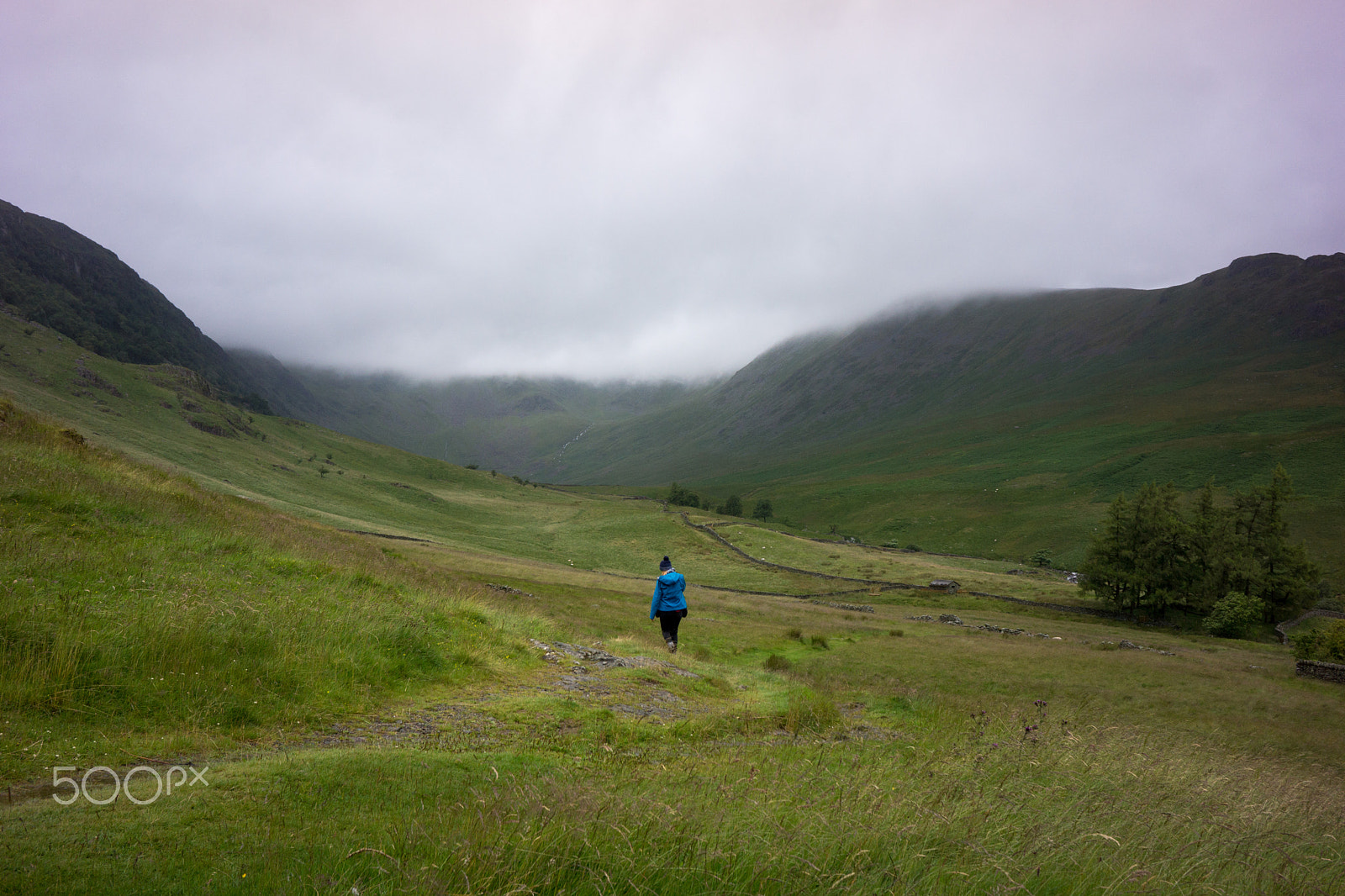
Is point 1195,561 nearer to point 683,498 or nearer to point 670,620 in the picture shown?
point 670,620

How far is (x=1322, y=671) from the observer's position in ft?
91.2

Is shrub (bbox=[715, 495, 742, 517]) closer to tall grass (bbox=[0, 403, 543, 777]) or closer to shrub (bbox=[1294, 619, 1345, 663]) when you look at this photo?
shrub (bbox=[1294, 619, 1345, 663])

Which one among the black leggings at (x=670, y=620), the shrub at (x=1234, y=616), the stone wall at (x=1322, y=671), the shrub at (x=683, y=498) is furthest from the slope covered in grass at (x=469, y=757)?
the shrub at (x=683, y=498)

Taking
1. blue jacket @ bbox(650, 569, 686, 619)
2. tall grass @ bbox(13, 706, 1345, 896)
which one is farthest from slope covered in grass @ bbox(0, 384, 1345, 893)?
blue jacket @ bbox(650, 569, 686, 619)

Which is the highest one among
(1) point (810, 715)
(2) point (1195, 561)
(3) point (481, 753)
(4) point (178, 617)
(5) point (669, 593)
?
(4) point (178, 617)

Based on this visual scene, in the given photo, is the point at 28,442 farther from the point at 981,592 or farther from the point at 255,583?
the point at 981,592

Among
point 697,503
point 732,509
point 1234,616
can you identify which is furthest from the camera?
point 697,503

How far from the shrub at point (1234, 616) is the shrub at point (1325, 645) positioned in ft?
63.1

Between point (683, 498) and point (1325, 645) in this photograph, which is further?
point (683, 498)

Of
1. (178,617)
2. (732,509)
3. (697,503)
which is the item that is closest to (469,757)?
(178,617)

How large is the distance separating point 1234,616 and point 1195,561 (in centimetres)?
944

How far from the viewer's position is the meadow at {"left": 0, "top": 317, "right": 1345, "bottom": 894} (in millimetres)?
4012

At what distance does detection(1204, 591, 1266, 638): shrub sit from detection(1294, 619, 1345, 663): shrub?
19.2 meters

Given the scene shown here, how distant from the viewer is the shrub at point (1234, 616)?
48875mm
